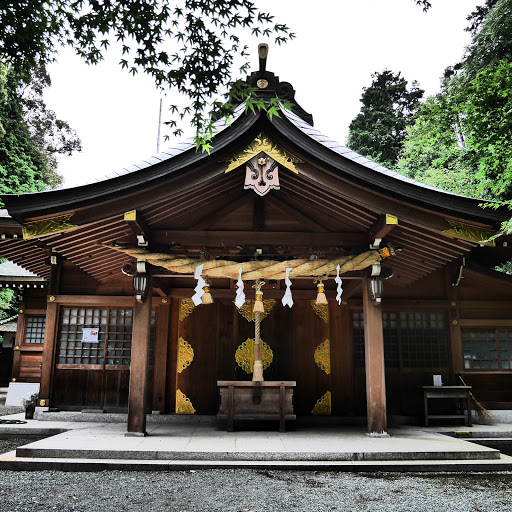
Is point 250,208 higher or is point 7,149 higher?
point 7,149

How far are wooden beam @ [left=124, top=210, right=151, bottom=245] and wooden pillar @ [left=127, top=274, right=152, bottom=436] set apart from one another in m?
0.81

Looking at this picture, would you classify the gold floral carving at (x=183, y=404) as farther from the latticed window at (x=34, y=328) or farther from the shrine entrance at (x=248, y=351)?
the latticed window at (x=34, y=328)

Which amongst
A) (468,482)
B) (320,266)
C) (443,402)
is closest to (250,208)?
(320,266)

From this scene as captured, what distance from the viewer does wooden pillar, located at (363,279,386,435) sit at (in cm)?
705

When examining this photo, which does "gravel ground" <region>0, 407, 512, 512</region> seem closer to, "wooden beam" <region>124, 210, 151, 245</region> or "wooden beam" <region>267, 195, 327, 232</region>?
"wooden beam" <region>124, 210, 151, 245</region>

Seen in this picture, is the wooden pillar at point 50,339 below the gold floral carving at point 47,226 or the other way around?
below

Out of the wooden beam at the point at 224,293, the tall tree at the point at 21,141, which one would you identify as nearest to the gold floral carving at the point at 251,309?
the wooden beam at the point at 224,293

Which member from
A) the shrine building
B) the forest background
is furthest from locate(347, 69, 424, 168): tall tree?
the shrine building

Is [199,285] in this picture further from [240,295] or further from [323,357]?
[323,357]

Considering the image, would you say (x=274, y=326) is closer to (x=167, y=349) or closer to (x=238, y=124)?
(x=167, y=349)

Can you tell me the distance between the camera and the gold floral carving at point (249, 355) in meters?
9.31

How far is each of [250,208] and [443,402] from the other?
220 inches

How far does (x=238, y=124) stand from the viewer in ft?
21.6

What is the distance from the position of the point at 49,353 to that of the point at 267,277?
5349mm
